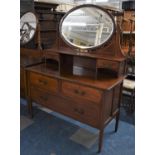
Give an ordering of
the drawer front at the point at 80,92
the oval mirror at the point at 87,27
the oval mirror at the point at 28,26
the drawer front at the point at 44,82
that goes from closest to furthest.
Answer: the drawer front at the point at 80,92
the oval mirror at the point at 87,27
the drawer front at the point at 44,82
the oval mirror at the point at 28,26

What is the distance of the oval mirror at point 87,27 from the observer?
68.9 inches

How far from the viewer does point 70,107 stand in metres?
1.86

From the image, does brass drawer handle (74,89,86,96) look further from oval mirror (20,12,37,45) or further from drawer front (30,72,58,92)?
oval mirror (20,12,37,45)

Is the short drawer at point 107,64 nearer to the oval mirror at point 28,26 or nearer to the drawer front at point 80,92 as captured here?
the drawer front at point 80,92

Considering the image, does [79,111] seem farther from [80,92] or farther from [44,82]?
[44,82]

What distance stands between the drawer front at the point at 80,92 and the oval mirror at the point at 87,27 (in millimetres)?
430

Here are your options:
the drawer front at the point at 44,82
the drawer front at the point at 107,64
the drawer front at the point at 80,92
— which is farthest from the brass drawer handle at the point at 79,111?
the drawer front at the point at 107,64

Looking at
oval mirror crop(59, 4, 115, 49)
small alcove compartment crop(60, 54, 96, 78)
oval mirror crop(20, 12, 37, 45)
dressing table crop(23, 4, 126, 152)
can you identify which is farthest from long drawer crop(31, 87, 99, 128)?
oval mirror crop(20, 12, 37, 45)

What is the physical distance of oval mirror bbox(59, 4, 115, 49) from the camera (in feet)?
5.74

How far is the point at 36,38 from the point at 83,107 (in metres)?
1.24

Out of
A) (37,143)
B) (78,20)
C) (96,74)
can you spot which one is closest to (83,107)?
(96,74)
